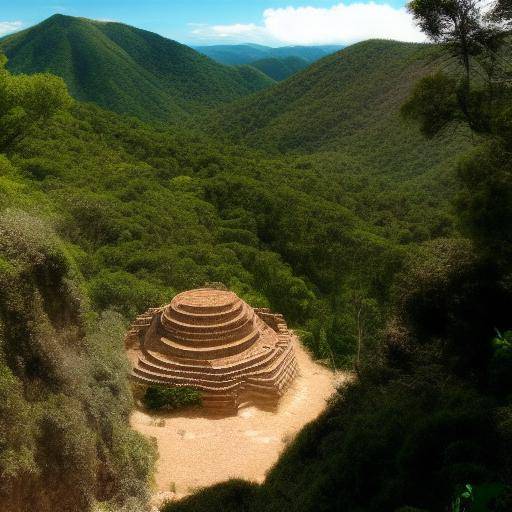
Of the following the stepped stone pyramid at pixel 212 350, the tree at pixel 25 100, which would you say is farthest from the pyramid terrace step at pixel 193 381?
the tree at pixel 25 100

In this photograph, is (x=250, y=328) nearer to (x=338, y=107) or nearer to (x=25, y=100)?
(x=25, y=100)

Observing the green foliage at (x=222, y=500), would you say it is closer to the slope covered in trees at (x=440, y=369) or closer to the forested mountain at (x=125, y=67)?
the slope covered in trees at (x=440, y=369)

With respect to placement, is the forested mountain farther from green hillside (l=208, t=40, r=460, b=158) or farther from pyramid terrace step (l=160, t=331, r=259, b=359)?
pyramid terrace step (l=160, t=331, r=259, b=359)

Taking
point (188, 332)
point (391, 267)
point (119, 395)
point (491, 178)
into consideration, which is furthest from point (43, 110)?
point (491, 178)

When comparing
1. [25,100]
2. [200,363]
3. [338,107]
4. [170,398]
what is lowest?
[170,398]

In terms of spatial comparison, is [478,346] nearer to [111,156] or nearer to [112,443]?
[112,443]

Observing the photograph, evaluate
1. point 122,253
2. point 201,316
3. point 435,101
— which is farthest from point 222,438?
point 122,253

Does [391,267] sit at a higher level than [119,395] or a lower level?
lower
